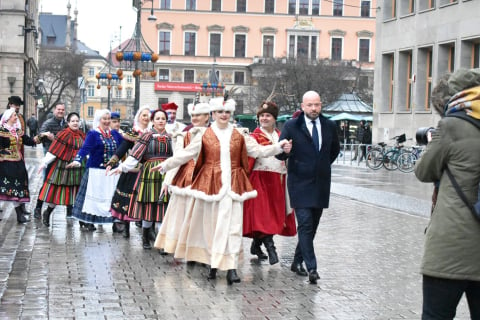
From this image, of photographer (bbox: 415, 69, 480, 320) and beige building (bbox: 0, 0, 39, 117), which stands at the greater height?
beige building (bbox: 0, 0, 39, 117)

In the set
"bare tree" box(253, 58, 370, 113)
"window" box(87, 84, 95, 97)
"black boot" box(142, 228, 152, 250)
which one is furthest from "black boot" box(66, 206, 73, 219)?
"window" box(87, 84, 95, 97)

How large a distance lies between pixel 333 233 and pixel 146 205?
3103mm

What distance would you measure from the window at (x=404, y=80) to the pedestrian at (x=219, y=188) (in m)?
35.9

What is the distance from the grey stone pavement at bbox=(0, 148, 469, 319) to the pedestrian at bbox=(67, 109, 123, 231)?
246 millimetres

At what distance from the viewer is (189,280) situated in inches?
352

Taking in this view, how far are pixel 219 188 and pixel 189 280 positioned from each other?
0.96 m

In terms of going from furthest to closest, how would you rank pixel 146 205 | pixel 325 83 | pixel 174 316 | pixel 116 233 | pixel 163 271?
1. pixel 325 83
2. pixel 116 233
3. pixel 146 205
4. pixel 163 271
5. pixel 174 316

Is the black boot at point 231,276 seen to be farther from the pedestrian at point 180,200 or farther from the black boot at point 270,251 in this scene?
the black boot at point 270,251

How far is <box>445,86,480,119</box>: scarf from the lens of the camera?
4.79 metres

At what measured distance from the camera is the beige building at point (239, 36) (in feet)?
342

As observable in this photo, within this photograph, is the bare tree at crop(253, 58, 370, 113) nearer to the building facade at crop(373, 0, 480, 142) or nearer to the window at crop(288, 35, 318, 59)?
the window at crop(288, 35, 318, 59)

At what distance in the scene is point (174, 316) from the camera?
23.4ft

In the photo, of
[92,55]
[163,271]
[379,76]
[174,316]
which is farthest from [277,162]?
[92,55]

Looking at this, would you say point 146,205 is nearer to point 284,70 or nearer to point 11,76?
point 11,76
